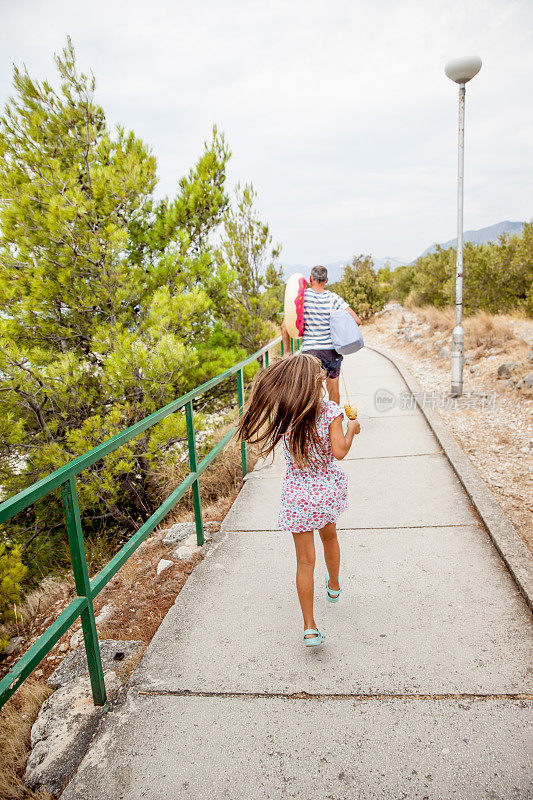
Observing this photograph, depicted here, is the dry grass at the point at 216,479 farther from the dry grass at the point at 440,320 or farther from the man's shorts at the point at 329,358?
the dry grass at the point at 440,320

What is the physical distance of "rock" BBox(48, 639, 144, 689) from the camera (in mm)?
2546

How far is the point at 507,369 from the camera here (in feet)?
26.4

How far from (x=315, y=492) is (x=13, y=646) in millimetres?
3107

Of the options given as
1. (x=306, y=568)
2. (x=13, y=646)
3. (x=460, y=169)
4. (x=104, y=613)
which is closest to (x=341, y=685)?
(x=306, y=568)

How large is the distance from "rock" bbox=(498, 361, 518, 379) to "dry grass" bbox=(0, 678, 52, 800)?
7433 millimetres

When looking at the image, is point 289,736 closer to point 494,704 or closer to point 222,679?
point 222,679

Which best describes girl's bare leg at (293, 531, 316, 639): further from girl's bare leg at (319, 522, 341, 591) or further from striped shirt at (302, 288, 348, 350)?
striped shirt at (302, 288, 348, 350)

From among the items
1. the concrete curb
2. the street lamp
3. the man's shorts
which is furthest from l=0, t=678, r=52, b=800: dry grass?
the street lamp

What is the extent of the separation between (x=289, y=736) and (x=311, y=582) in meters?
0.62

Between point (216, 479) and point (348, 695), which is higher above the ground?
point (348, 695)

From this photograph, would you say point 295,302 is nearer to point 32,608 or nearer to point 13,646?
point 32,608

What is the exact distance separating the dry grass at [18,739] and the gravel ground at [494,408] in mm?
2891

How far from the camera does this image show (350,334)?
475 centimetres

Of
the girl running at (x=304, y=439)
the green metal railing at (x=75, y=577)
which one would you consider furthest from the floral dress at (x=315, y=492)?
the green metal railing at (x=75, y=577)
